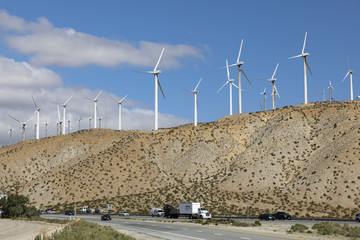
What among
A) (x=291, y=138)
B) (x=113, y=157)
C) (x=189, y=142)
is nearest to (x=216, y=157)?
(x=189, y=142)

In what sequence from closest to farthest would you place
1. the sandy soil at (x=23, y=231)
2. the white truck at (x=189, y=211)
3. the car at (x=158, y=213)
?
the sandy soil at (x=23, y=231)
the white truck at (x=189, y=211)
the car at (x=158, y=213)

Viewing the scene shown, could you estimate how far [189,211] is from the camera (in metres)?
81.4

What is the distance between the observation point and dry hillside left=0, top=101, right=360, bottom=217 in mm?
102125

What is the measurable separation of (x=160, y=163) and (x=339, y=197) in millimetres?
55432

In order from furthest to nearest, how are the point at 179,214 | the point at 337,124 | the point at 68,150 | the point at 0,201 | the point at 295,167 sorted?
the point at 68,150 < the point at 337,124 < the point at 295,167 < the point at 0,201 < the point at 179,214

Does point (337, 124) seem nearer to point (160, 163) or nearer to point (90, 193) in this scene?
point (160, 163)

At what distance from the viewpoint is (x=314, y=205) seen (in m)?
94.2

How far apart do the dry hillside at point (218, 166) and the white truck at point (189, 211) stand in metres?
14.3

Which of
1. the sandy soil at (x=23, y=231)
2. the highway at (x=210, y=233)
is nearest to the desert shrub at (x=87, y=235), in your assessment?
the highway at (x=210, y=233)

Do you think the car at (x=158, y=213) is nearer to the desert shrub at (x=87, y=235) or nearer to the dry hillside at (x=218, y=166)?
the dry hillside at (x=218, y=166)

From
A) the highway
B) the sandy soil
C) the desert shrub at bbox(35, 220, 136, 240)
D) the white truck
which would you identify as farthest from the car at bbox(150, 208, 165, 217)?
the desert shrub at bbox(35, 220, 136, 240)

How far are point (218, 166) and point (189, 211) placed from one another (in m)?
49.0

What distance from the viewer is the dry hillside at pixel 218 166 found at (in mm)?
102125

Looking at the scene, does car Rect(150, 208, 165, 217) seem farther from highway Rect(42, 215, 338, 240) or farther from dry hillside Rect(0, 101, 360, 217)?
highway Rect(42, 215, 338, 240)
